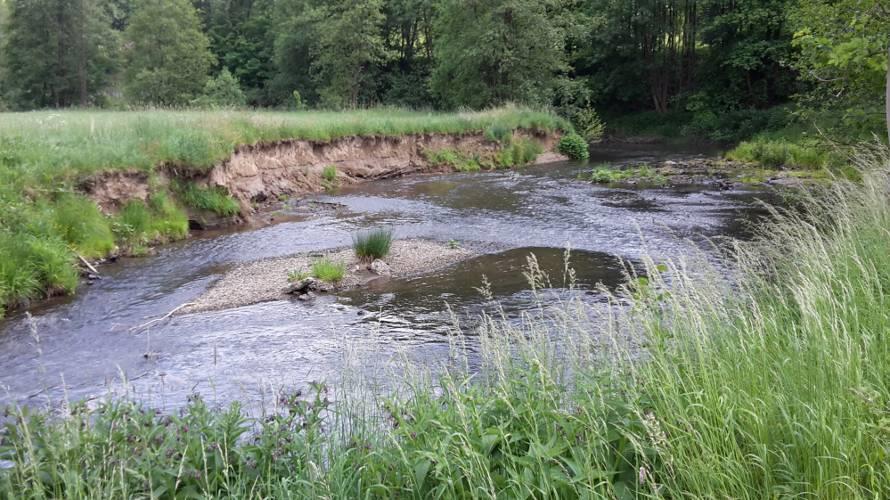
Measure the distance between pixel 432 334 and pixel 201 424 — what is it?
17.2 feet

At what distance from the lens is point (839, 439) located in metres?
3.10

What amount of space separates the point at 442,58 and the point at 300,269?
33.4 m

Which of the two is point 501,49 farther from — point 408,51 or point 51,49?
point 51,49

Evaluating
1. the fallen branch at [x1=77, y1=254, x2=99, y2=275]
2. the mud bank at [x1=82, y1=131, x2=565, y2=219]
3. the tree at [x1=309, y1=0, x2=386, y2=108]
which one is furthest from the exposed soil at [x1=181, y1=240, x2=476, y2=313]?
the tree at [x1=309, y1=0, x2=386, y2=108]

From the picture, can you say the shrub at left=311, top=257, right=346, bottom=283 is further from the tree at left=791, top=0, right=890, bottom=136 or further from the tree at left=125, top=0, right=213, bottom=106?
the tree at left=125, top=0, right=213, bottom=106

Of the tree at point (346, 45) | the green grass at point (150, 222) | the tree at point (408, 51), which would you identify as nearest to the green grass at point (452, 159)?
the tree at point (346, 45)

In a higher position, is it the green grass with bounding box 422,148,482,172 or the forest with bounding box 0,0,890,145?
the forest with bounding box 0,0,890,145

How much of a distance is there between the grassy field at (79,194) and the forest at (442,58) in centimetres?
1878

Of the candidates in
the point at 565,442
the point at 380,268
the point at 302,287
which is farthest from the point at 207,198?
the point at 565,442

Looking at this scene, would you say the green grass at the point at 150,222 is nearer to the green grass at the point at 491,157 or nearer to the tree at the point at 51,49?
the green grass at the point at 491,157

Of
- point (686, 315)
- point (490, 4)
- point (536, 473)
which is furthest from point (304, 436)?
point (490, 4)

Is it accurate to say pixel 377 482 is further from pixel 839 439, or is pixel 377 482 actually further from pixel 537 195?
pixel 537 195

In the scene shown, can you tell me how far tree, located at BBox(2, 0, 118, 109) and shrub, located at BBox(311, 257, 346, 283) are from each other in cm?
5260

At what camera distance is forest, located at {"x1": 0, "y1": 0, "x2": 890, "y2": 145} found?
4038cm
